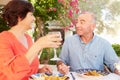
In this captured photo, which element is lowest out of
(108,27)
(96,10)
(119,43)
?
(119,43)

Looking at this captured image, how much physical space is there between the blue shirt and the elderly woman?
50 centimetres

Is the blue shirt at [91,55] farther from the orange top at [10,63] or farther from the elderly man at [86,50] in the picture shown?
the orange top at [10,63]

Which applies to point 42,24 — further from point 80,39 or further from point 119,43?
point 119,43

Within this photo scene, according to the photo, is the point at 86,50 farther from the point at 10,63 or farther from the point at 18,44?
the point at 10,63

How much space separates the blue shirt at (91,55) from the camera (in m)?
2.46

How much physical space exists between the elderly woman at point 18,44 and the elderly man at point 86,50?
1.66ft

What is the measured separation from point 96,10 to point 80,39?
4.47 meters

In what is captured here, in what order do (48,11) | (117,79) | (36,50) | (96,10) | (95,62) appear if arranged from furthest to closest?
1. (96,10)
2. (48,11)
3. (95,62)
4. (117,79)
5. (36,50)

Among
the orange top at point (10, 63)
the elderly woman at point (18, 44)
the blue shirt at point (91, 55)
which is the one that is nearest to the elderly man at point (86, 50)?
the blue shirt at point (91, 55)

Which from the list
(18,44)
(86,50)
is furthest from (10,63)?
(86,50)

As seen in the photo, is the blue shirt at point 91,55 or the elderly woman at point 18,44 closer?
the elderly woman at point 18,44

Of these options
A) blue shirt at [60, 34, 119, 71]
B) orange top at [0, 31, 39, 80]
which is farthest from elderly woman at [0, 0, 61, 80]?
blue shirt at [60, 34, 119, 71]

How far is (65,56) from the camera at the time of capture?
2.54 m

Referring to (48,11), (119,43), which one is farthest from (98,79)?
(119,43)
